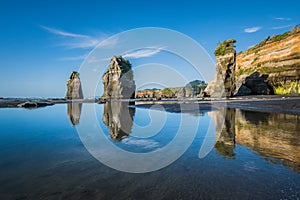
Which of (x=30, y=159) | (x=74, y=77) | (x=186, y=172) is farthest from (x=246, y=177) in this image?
(x=74, y=77)

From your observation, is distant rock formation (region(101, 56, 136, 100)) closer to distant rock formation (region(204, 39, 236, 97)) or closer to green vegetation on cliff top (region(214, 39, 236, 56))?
distant rock formation (region(204, 39, 236, 97))

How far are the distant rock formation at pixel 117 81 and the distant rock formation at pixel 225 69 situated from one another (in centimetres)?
5405

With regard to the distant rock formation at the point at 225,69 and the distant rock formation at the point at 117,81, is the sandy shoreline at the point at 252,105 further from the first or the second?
the distant rock formation at the point at 117,81

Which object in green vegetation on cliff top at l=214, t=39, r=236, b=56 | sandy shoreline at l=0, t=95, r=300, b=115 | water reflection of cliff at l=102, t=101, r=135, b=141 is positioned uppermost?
green vegetation on cliff top at l=214, t=39, r=236, b=56

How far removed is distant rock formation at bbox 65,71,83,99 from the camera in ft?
345

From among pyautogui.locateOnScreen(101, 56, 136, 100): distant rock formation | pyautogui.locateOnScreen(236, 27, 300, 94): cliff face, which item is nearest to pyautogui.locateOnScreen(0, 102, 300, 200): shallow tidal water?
pyautogui.locateOnScreen(236, 27, 300, 94): cliff face

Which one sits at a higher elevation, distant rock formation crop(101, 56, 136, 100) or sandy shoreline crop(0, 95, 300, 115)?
distant rock formation crop(101, 56, 136, 100)

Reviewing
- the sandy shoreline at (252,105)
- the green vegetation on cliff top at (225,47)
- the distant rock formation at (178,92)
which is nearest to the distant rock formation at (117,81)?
the distant rock formation at (178,92)

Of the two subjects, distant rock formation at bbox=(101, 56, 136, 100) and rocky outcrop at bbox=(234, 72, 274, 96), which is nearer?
rocky outcrop at bbox=(234, 72, 274, 96)

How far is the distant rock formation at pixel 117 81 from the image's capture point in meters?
91.6

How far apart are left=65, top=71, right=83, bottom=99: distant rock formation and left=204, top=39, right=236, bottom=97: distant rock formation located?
85370 millimetres

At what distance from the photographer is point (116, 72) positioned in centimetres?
9325

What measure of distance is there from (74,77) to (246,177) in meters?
117

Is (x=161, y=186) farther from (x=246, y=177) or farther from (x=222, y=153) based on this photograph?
(x=222, y=153)
